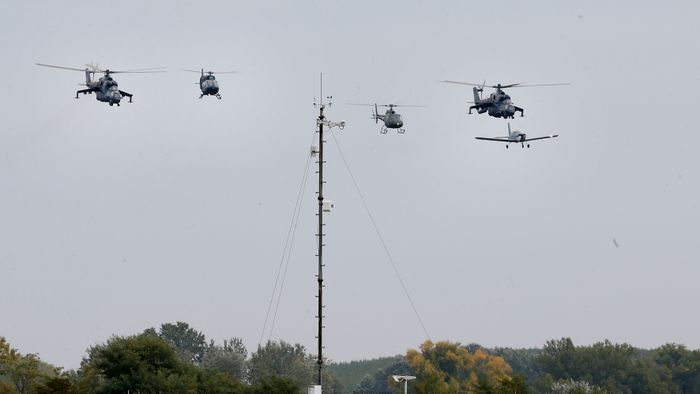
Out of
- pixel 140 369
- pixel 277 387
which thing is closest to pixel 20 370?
pixel 140 369

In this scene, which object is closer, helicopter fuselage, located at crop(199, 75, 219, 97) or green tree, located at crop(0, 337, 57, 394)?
helicopter fuselage, located at crop(199, 75, 219, 97)

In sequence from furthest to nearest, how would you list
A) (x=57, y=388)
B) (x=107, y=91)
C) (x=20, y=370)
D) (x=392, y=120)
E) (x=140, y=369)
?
1. (x=20, y=370)
2. (x=140, y=369)
3. (x=392, y=120)
4. (x=107, y=91)
5. (x=57, y=388)

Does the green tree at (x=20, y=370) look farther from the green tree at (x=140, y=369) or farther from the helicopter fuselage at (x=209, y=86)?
the helicopter fuselage at (x=209, y=86)

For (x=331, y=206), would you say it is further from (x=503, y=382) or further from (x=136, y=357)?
(x=136, y=357)

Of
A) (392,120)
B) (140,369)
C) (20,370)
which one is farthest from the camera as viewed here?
(20,370)

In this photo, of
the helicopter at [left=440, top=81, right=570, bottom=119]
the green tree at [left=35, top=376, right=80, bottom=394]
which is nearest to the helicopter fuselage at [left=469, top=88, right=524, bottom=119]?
the helicopter at [left=440, top=81, right=570, bottom=119]

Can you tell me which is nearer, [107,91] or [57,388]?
[57,388]

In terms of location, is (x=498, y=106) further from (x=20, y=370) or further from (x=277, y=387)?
(x=20, y=370)

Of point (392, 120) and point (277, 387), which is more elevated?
point (392, 120)

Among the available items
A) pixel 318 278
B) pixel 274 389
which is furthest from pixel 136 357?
pixel 318 278

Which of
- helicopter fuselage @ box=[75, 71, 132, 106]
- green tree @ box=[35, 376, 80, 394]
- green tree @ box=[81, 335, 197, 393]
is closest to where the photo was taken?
green tree @ box=[35, 376, 80, 394]

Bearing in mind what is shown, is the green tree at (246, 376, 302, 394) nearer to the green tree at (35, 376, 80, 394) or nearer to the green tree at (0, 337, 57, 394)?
the green tree at (35, 376, 80, 394)

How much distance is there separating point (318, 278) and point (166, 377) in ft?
227

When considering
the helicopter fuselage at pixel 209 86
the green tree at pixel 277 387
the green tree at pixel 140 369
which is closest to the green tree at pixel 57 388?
the green tree at pixel 277 387
